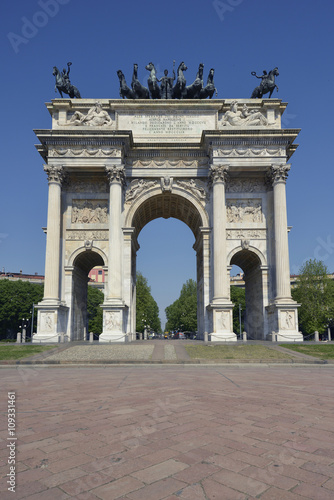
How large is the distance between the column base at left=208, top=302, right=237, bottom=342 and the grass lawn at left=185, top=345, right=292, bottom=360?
461 cm

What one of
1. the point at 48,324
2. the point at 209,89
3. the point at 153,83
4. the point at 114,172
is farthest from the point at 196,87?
the point at 48,324

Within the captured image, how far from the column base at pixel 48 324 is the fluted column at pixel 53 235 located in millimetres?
673

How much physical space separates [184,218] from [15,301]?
4093cm

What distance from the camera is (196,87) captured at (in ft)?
112

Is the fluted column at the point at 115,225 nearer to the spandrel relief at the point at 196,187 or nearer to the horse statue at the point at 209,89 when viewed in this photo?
the spandrel relief at the point at 196,187

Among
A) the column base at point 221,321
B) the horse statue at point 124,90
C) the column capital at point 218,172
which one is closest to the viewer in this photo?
the column base at point 221,321

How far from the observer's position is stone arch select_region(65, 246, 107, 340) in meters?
31.6

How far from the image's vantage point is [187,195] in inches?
1284

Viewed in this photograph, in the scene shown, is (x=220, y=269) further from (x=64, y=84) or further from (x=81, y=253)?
(x=64, y=84)

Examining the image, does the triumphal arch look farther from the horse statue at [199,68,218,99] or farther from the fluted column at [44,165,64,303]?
the horse statue at [199,68,218,99]

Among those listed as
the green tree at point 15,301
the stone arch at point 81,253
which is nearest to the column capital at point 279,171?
the stone arch at point 81,253

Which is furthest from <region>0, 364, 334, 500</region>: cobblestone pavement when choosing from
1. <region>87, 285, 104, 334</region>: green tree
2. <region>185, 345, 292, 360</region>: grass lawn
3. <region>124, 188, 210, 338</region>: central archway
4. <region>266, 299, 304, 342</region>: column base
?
<region>87, 285, 104, 334</region>: green tree

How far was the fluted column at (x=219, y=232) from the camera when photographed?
29.4 meters

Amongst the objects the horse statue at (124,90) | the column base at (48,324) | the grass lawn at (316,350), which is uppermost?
the horse statue at (124,90)
